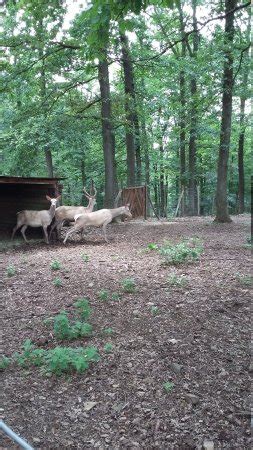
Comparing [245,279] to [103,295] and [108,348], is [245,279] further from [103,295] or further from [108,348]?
[108,348]

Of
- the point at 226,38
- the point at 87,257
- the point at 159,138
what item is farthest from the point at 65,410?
the point at 159,138

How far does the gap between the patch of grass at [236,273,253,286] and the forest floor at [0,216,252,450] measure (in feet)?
0.09

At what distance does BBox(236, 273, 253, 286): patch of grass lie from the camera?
5.68m

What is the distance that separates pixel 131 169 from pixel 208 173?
11.0 m

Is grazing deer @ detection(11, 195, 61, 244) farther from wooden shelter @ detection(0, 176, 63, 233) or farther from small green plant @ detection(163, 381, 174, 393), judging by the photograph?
small green plant @ detection(163, 381, 174, 393)

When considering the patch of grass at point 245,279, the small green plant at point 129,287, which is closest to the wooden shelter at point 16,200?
the small green plant at point 129,287

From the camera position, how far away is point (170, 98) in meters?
14.2

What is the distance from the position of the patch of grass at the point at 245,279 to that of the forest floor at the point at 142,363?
29 millimetres

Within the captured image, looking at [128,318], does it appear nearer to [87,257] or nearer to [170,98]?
[87,257]

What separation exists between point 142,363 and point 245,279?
276 cm

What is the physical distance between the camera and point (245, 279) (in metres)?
5.86

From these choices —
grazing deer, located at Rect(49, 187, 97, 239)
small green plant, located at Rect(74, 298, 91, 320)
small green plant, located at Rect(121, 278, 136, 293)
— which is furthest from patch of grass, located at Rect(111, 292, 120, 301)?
grazing deer, located at Rect(49, 187, 97, 239)

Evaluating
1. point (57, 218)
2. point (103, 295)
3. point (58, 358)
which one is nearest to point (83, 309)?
point (103, 295)

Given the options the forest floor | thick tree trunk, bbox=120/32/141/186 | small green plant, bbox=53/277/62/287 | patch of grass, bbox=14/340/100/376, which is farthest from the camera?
thick tree trunk, bbox=120/32/141/186
